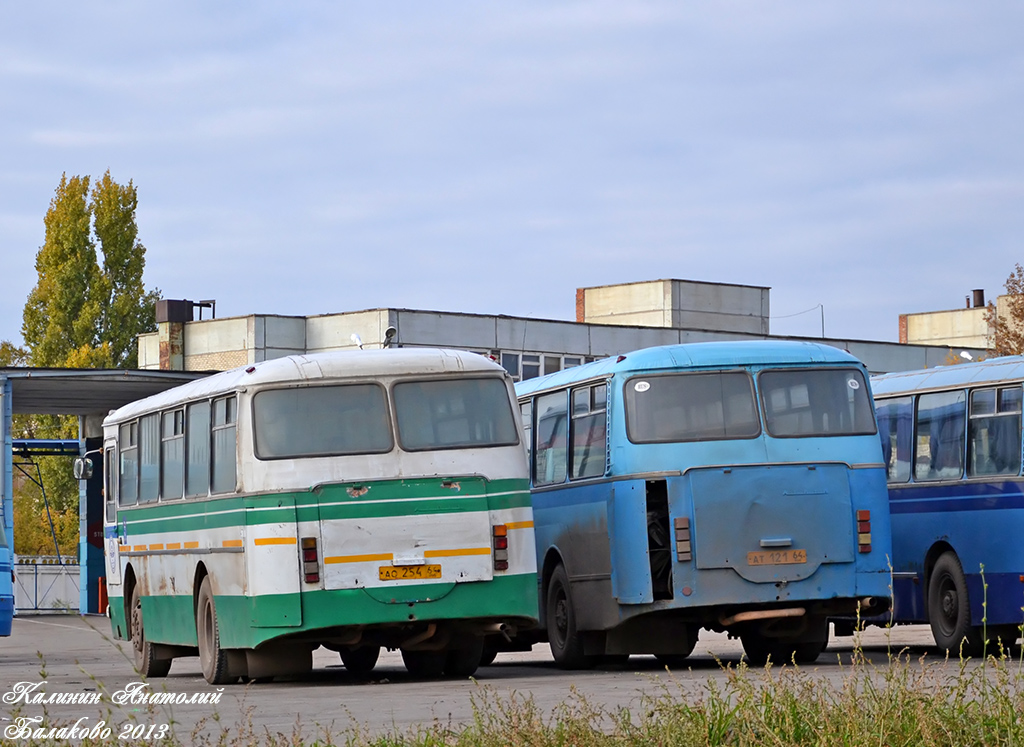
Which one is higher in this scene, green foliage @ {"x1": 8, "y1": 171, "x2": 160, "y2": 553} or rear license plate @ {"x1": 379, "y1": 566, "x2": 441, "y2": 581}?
green foliage @ {"x1": 8, "y1": 171, "x2": 160, "y2": 553}

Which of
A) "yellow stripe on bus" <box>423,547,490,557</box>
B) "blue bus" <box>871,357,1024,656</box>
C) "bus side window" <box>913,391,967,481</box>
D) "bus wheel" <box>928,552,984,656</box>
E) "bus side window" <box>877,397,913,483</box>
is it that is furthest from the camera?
"bus side window" <box>877,397,913,483</box>

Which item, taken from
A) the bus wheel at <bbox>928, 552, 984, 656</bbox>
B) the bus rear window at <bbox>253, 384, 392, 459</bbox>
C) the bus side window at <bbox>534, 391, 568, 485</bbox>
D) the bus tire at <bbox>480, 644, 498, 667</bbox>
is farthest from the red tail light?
the bus wheel at <bbox>928, 552, 984, 656</bbox>

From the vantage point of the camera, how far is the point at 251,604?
17.8 metres

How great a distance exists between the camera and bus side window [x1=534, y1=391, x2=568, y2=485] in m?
21.3

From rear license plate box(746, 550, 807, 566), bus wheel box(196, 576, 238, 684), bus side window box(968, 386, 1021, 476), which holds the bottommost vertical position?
bus wheel box(196, 576, 238, 684)

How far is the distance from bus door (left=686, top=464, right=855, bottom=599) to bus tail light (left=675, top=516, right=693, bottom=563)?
7cm

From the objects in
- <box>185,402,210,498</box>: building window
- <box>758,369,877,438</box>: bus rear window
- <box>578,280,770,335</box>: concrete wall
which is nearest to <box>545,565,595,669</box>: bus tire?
<box>758,369,877,438</box>: bus rear window

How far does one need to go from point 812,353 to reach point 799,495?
1.52 metres

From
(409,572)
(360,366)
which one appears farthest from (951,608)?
(360,366)

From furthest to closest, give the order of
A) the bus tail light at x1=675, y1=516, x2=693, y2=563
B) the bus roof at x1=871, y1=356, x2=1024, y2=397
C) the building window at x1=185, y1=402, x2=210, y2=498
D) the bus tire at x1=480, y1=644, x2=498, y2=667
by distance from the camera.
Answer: the bus tire at x1=480, y1=644, x2=498, y2=667 → the bus roof at x1=871, y1=356, x2=1024, y2=397 → the building window at x1=185, y1=402, x2=210, y2=498 → the bus tail light at x1=675, y1=516, x2=693, y2=563

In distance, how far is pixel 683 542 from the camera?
61.8 ft

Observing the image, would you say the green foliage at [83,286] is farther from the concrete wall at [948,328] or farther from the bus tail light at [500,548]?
the bus tail light at [500,548]

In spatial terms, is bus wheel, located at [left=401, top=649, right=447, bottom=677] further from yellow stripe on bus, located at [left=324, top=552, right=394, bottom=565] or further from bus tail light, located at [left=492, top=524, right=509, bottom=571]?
yellow stripe on bus, located at [left=324, top=552, right=394, bottom=565]

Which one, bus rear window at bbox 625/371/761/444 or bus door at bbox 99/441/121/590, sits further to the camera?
→ bus door at bbox 99/441/121/590
